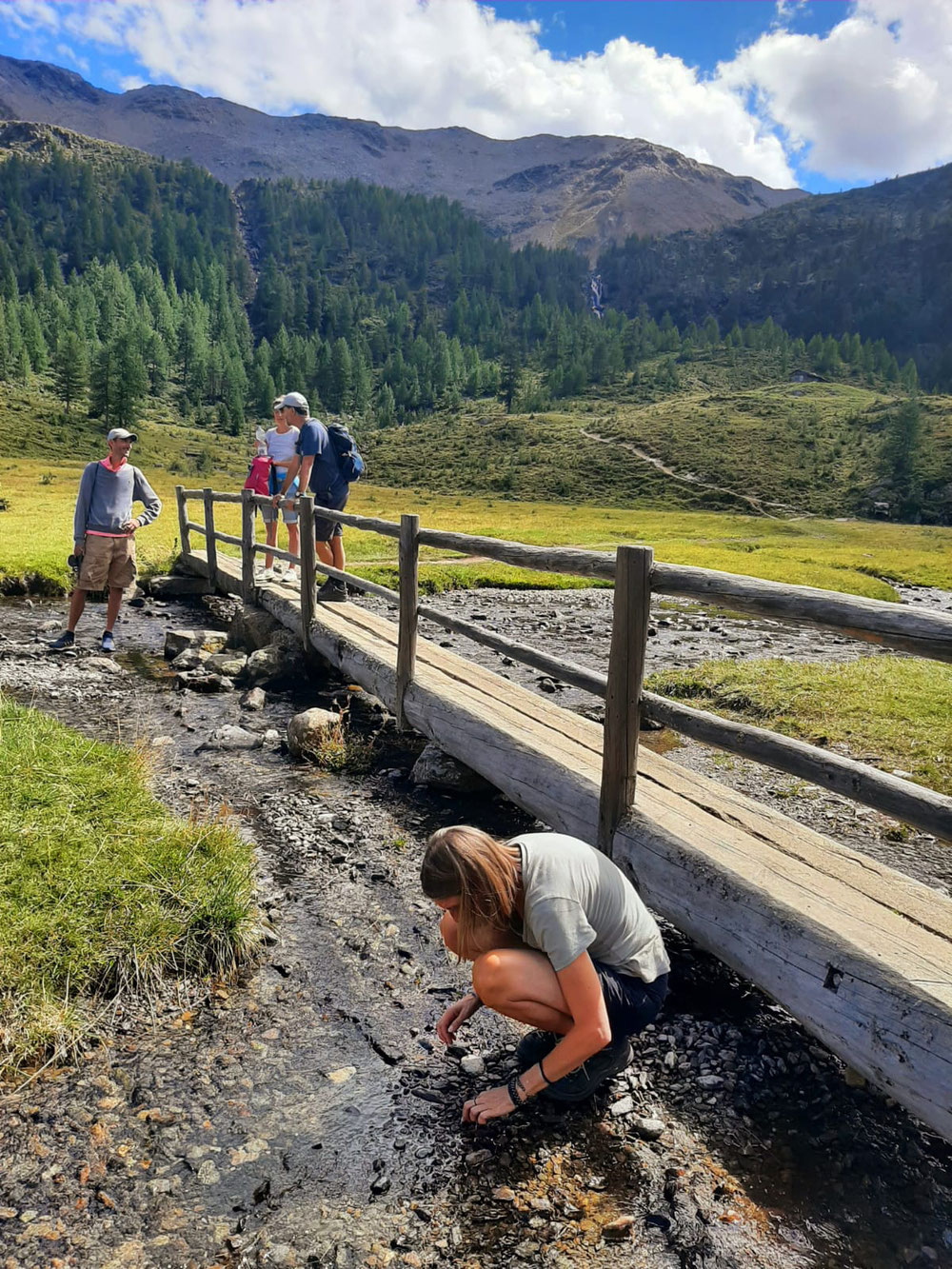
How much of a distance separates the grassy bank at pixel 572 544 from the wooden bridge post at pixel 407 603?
33.8ft

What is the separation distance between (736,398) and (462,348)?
7578cm

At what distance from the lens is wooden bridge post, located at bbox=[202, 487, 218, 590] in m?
15.6

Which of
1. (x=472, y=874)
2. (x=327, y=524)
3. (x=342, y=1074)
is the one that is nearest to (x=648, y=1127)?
(x=342, y=1074)

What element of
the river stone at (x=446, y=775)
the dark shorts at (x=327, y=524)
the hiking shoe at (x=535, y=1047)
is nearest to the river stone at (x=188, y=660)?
the dark shorts at (x=327, y=524)

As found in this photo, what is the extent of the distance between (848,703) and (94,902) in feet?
Result: 29.9

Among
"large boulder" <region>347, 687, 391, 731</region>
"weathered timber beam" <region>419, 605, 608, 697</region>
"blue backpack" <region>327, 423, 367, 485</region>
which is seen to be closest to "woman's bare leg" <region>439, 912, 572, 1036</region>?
"weathered timber beam" <region>419, 605, 608, 697</region>

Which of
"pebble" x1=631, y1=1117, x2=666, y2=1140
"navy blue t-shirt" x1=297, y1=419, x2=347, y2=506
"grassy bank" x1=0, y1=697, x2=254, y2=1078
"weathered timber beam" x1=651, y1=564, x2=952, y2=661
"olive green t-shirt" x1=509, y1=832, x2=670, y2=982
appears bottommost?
"pebble" x1=631, y1=1117, x2=666, y2=1140

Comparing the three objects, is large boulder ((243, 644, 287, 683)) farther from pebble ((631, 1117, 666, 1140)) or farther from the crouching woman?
pebble ((631, 1117, 666, 1140))

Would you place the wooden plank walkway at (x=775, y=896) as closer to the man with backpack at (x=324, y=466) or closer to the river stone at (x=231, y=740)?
the river stone at (x=231, y=740)

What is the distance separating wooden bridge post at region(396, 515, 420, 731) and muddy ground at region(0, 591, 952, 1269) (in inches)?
121

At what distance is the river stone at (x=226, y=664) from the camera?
10.8 m

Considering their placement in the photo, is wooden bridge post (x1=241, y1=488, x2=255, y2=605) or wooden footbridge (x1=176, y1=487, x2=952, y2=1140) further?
wooden bridge post (x1=241, y1=488, x2=255, y2=605)

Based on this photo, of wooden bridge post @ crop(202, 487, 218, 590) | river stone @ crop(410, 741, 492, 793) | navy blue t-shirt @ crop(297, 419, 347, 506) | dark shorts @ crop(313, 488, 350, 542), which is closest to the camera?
river stone @ crop(410, 741, 492, 793)

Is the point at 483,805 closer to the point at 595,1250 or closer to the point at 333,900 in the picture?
the point at 333,900
